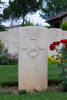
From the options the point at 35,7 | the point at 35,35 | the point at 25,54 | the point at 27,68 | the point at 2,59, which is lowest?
the point at 2,59

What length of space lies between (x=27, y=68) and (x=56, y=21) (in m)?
25.3

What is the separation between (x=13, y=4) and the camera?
34281 millimetres

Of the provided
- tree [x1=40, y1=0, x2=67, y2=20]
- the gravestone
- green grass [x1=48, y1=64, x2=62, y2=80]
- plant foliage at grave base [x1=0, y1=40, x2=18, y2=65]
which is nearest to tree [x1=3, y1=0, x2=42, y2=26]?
tree [x1=40, y1=0, x2=67, y2=20]

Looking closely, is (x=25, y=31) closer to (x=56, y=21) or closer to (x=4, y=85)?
(x=4, y=85)

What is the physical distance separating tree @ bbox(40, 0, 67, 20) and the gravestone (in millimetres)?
43500

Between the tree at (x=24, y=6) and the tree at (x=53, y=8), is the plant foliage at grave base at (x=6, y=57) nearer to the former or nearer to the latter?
the tree at (x=24, y=6)

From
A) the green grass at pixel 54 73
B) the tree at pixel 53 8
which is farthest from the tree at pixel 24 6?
the green grass at pixel 54 73

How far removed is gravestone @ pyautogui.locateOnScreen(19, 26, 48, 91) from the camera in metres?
5.54

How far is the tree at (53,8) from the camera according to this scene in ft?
161

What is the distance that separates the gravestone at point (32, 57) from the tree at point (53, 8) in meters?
43.5

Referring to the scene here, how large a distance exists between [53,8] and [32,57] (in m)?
45.2

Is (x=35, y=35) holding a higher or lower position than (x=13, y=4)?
lower

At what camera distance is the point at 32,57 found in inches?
220

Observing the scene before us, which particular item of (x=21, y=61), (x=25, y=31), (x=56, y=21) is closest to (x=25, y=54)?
(x=21, y=61)
